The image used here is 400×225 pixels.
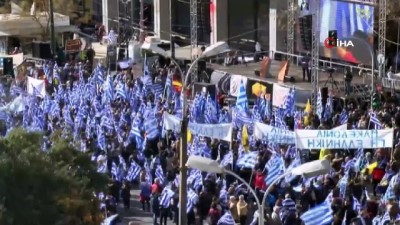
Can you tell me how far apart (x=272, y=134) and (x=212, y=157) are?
2.19 m

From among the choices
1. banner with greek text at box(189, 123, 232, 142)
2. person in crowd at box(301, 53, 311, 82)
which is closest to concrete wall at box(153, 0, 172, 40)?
person in crowd at box(301, 53, 311, 82)

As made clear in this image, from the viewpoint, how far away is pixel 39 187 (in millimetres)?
20438

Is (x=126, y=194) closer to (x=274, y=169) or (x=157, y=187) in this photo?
(x=157, y=187)

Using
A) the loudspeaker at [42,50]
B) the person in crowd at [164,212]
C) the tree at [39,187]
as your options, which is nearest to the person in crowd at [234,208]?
the person in crowd at [164,212]

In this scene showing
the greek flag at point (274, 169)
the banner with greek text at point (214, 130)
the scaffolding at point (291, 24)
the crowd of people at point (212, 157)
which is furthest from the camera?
the scaffolding at point (291, 24)

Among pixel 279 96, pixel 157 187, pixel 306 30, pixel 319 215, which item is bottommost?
pixel 157 187

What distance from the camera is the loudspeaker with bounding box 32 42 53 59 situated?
53.8 meters

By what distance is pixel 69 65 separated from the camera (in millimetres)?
47969

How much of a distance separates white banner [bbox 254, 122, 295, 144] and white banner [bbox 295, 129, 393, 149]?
137cm

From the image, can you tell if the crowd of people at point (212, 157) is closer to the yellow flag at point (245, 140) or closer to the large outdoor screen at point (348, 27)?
the yellow flag at point (245, 140)

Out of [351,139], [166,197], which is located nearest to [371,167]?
[351,139]

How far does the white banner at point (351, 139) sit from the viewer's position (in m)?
25.6

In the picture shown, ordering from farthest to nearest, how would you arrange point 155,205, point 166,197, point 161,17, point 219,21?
point 161,17 → point 219,21 → point 155,205 → point 166,197

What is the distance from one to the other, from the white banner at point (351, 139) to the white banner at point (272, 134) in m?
1.37
